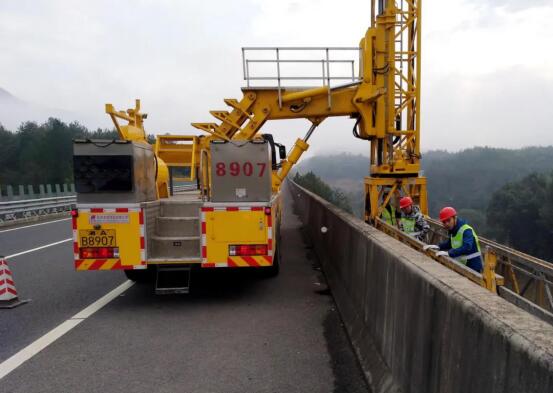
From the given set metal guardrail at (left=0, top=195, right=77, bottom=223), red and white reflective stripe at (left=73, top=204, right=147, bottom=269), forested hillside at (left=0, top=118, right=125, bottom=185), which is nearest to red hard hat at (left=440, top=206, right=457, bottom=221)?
red and white reflective stripe at (left=73, top=204, right=147, bottom=269)

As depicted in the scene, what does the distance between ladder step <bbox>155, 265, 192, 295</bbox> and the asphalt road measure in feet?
0.96

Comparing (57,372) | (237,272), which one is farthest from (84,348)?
(237,272)

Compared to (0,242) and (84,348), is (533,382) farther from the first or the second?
(0,242)

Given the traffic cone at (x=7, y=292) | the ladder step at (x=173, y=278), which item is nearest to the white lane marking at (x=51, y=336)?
the ladder step at (x=173, y=278)

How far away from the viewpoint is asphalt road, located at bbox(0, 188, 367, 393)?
4203mm

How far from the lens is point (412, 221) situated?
27.5 feet

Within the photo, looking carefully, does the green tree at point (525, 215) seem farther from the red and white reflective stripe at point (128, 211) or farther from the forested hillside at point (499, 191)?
the red and white reflective stripe at point (128, 211)

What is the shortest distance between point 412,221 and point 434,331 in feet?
18.7

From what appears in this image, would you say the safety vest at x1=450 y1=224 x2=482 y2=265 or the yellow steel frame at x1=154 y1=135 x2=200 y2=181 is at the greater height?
the yellow steel frame at x1=154 y1=135 x2=200 y2=181

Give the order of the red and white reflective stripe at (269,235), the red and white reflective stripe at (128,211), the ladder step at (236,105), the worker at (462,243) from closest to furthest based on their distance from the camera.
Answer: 1. the worker at (462,243)
2. the red and white reflective stripe at (128,211)
3. the red and white reflective stripe at (269,235)
4. the ladder step at (236,105)

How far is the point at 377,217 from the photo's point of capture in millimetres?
11250

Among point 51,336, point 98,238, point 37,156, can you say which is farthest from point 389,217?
point 37,156

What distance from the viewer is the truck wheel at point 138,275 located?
7725mm

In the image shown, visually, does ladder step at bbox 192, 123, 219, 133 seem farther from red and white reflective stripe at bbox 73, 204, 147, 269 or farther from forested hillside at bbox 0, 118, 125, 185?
forested hillside at bbox 0, 118, 125, 185
